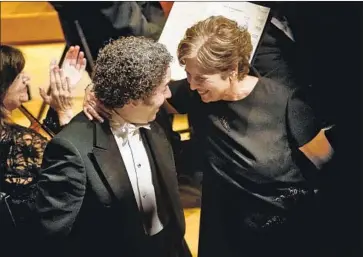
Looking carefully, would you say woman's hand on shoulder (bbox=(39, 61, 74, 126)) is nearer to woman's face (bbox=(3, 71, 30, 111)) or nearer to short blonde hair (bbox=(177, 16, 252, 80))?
woman's face (bbox=(3, 71, 30, 111))

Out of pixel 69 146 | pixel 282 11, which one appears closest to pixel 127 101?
pixel 69 146

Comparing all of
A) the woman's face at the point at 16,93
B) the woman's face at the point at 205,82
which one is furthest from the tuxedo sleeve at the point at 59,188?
the woman's face at the point at 205,82

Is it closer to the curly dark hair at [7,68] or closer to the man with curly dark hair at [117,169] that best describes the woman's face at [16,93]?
the curly dark hair at [7,68]

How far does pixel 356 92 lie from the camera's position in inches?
83.0

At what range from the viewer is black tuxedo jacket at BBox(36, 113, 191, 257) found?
189cm

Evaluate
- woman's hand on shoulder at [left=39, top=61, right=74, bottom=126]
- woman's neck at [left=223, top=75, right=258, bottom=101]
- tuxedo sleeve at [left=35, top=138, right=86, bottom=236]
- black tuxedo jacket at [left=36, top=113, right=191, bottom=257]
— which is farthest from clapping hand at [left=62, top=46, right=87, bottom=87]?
woman's neck at [left=223, top=75, right=258, bottom=101]

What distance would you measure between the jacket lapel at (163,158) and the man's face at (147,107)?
84 millimetres

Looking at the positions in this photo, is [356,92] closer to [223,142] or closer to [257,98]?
[257,98]

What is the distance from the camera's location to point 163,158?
2055 mm

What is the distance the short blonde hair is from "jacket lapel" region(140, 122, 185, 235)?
0.93 ft

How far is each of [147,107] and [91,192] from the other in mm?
322

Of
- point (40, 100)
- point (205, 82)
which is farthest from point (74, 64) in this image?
point (40, 100)

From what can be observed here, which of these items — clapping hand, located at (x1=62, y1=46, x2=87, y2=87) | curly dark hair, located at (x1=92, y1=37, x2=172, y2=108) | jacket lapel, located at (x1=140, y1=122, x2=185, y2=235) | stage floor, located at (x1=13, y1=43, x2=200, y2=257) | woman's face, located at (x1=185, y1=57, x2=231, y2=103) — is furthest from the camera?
stage floor, located at (x1=13, y1=43, x2=200, y2=257)

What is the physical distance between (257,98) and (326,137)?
13.8 inches
